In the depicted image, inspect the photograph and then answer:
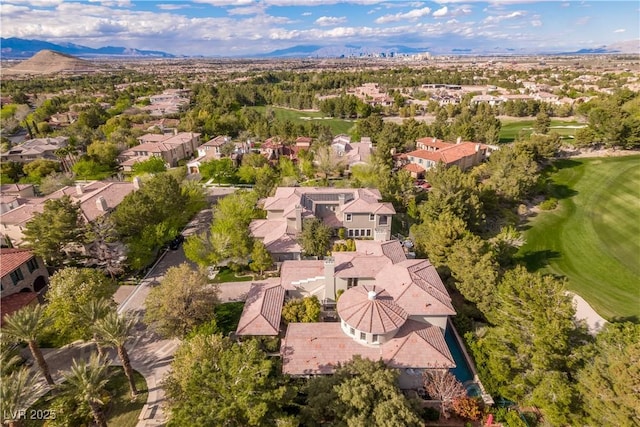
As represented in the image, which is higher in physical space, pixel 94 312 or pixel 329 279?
pixel 94 312

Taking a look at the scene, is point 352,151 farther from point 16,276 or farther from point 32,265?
point 16,276

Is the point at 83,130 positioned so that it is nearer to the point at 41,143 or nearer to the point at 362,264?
the point at 41,143

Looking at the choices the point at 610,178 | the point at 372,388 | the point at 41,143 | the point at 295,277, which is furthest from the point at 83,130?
the point at 610,178

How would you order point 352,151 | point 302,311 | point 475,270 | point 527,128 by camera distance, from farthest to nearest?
1. point 527,128
2. point 352,151
3. point 475,270
4. point 302,311

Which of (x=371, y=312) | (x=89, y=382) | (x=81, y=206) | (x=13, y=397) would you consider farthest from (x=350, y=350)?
(x=81, y=206)

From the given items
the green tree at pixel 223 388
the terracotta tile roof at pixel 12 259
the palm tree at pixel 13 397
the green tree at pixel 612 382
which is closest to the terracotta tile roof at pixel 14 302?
the terracotta tile roof at pixel 12 259

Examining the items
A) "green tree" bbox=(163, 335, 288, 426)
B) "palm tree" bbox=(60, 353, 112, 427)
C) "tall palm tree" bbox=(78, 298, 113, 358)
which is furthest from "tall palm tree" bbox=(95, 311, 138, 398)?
"green tree" bbox=(163, 335, 288, 426)

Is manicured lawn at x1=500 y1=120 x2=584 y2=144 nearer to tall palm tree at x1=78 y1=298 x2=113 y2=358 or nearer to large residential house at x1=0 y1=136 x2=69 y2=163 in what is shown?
tall palm tree at x1=78 y1=298 x2=113 y2=358
